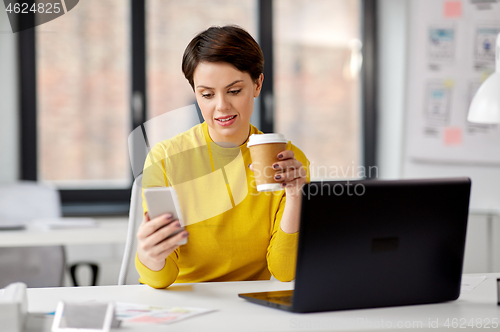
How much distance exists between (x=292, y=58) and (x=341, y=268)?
272cm

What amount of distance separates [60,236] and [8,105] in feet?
3.84

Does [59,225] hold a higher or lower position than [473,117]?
lower

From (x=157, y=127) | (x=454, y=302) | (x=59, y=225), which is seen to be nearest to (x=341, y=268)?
(x=454, y=302)

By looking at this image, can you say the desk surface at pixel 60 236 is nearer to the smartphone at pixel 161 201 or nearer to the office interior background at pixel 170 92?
the office interior background at pixel 170 92

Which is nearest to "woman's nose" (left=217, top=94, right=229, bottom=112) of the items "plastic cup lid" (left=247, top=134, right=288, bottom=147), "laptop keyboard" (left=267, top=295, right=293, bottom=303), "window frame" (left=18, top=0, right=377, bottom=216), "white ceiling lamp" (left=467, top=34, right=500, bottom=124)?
"plastic cup lid" (left=247, top=134, right=288, bottom=147)

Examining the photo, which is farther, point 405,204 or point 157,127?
point 157,127

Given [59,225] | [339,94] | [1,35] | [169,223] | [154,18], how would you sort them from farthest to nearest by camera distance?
[339,94] → [154,18] → [1,35] → [59,225] → [169,223]

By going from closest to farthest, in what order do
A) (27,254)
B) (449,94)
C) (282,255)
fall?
1. (282,255)
2. (27,254)
3. (449,94)

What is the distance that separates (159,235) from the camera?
1054 millimetres

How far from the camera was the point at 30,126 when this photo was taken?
317cm

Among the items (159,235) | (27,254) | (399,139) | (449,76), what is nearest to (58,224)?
(27,254)

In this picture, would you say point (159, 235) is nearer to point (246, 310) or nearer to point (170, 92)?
point (246, 310)

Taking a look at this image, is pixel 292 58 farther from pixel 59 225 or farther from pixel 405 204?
pixel 405 204

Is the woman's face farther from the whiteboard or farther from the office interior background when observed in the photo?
the whiteboard
